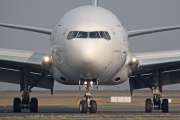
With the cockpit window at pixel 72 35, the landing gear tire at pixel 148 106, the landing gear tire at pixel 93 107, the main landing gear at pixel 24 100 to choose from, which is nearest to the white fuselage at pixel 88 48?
the cockpit window at pixel 72 35

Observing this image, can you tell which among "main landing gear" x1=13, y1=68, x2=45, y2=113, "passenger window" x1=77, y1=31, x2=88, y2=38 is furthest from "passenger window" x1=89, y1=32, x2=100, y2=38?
"main landing gear" x1=13, y1=68, x2=45, y2=113

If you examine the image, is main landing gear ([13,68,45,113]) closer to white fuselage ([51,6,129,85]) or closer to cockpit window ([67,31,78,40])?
white fuselage ([51,6,129,85])

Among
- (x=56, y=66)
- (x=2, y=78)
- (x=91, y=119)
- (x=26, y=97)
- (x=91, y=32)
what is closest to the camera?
(x=91, y=119)

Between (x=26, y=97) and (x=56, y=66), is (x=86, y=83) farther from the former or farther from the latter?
(x=26, y=97)

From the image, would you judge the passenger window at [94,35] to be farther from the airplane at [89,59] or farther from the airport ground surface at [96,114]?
the airport ground surface at [96,114]

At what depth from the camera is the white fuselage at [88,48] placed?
4134 cm

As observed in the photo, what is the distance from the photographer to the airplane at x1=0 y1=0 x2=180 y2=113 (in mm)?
41875

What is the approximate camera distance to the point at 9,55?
1845 inches

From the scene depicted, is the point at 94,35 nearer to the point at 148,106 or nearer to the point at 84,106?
the point at 84,106

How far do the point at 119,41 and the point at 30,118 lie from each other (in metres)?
8.75

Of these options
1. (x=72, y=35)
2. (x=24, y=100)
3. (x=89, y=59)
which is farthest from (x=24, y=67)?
(x=89, y=59)

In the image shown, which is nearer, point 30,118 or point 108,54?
point 30,118

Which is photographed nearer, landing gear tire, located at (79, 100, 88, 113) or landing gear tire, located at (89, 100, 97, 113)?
landing gear tire, located at (79, 100, 88, 113)

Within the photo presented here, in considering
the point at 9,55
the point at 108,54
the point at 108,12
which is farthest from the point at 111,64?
the point at 9,55
